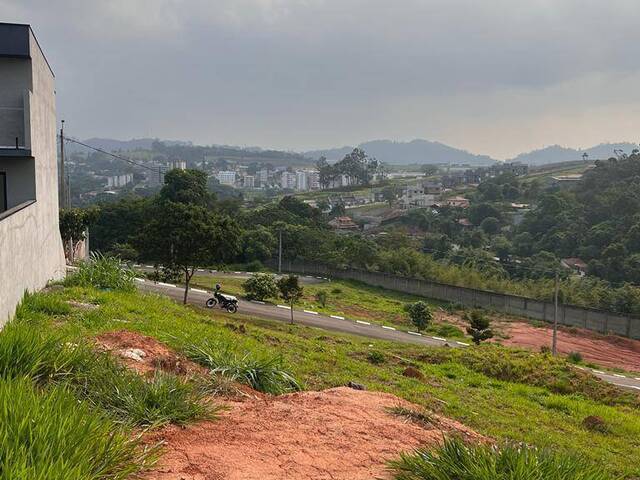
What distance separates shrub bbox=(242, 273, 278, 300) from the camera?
116 feet

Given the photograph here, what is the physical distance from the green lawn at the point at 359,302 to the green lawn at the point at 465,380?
19.1 m

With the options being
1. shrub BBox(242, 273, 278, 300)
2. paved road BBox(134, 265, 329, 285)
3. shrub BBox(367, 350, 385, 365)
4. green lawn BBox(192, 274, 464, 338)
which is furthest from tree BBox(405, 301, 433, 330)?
shrub BBox(367, 350, 385, 365)

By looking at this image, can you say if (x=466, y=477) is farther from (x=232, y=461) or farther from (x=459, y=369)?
(x=459, y=369)

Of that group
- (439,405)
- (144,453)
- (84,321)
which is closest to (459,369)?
(439,405)

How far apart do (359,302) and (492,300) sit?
11.2 metres

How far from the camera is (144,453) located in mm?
4629

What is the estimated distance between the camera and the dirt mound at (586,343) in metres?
34.6

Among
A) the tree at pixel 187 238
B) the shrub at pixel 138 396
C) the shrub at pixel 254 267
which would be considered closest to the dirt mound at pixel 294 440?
the shrub at pixel 138 396

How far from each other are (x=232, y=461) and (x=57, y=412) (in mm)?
1351

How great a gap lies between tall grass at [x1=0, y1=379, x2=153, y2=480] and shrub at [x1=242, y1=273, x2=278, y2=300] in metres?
30.6

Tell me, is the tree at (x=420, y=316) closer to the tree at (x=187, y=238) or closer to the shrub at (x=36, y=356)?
the tree at (x=187, y=238)

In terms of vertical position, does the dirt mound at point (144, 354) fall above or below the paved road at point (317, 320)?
above

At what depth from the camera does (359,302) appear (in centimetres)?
4394

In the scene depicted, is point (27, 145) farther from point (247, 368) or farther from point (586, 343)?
point (586, 343)
